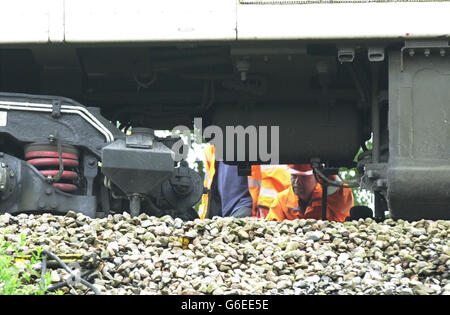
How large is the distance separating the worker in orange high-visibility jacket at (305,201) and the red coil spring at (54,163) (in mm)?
2657

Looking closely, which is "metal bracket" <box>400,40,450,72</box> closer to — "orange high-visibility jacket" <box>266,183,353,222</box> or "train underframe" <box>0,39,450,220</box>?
"train underframe" <box>0,39,450,220</box>

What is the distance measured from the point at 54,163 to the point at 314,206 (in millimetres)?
3254

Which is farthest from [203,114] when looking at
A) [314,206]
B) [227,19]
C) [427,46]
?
[427,46]

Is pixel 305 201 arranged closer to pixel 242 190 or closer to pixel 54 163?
pixel 242 190

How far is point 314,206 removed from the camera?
10.2 m

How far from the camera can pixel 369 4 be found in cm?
761

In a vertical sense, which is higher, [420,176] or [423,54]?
[423,54]

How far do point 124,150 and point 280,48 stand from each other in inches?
57.1

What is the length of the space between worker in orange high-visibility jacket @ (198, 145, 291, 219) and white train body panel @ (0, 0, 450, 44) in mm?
2521

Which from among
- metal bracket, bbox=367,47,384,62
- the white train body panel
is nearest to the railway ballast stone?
metal bracket, bbox=367,47,384,62

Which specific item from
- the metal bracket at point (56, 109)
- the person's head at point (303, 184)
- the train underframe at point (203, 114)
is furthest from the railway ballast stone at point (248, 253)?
the person's head at point (303, 184)

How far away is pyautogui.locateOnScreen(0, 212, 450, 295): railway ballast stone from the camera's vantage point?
5.85 m
